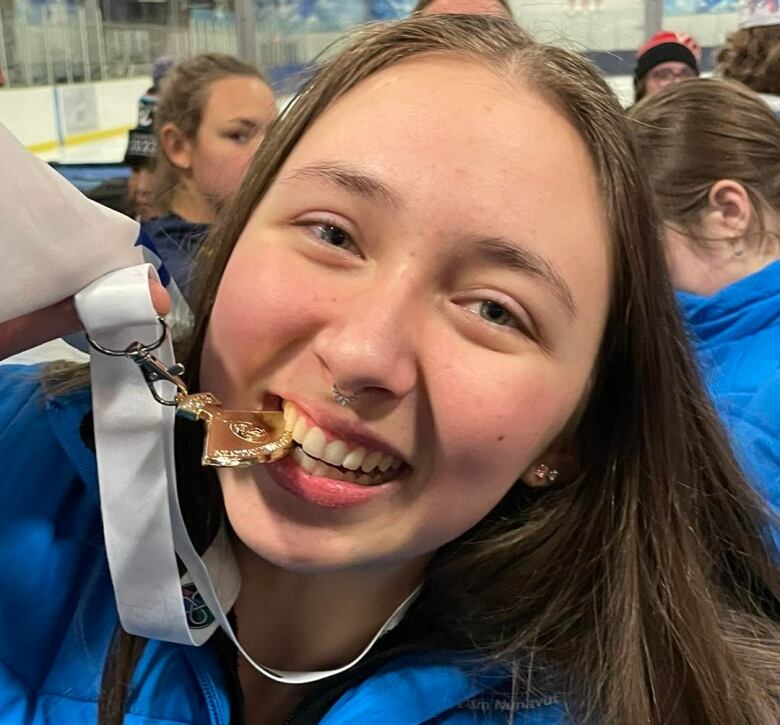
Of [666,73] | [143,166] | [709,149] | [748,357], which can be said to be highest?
[709,149]

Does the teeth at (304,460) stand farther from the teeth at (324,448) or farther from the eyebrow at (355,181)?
the eyebrow at (355,181)

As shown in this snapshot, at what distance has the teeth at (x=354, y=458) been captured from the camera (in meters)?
0.70

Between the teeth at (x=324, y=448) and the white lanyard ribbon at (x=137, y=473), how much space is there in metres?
0.09

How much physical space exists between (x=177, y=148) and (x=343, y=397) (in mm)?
2006

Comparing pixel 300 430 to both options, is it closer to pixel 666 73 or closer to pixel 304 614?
pixel 304 614

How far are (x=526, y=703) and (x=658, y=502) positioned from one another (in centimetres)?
22

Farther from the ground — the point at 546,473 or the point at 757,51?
the point at 757,51

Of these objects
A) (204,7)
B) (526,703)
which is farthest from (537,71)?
(204,7)

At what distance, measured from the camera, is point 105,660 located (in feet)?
2.51

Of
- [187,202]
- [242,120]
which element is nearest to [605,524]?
[187,202]

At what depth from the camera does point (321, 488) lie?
0.70 meters

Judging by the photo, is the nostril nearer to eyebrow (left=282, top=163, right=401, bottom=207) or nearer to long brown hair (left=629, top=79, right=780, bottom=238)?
eyebrow (left=282, top=163, right=401, bottom=207)

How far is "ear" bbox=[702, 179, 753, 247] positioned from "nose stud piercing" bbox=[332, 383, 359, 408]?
4.31 ft

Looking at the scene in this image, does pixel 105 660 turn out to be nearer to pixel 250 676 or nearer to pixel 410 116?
pixel 250 676
